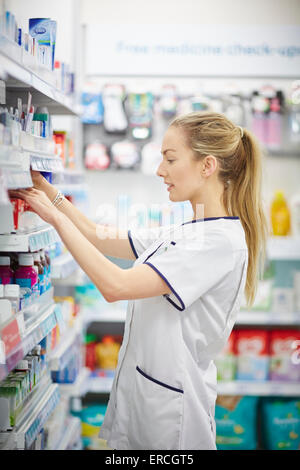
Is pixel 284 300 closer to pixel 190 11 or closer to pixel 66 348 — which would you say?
pixel 66 348

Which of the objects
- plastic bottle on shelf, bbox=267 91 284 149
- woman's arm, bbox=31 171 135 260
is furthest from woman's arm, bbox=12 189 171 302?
plastic bottle on shelf, bbox=267 91 284 149

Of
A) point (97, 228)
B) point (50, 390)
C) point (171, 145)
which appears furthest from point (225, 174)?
point (50, 390)

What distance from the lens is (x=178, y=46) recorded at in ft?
11.7

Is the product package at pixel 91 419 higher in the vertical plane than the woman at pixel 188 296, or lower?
lower

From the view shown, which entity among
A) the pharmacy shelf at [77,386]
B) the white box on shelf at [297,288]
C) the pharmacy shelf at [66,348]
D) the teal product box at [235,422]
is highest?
the white box on shelf at [297,288]

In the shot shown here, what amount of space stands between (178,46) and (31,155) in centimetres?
232

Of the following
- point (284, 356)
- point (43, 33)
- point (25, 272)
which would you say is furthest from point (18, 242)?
point (284, 356)

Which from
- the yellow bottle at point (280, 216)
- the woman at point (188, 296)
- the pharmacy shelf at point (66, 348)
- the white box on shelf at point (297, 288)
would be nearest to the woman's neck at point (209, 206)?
the woman at point (188, 296)

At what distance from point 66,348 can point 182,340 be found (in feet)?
2.89

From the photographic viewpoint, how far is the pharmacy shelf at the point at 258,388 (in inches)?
131

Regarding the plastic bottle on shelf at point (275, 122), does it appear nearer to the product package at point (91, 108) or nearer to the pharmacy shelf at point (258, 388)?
the product package at point (91, 108)

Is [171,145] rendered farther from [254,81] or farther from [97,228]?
[254,81]

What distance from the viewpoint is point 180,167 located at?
171 cm

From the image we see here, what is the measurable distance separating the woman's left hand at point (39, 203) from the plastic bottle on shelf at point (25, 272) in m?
0.20
